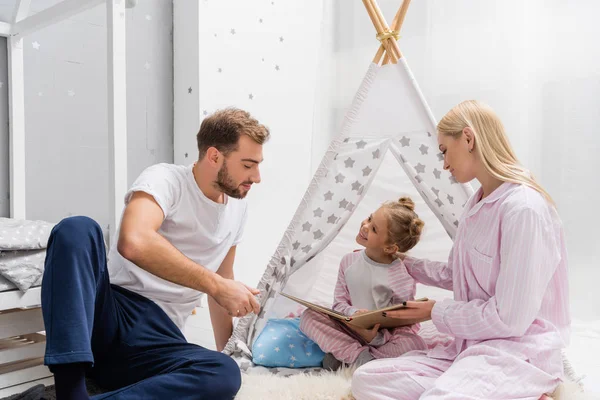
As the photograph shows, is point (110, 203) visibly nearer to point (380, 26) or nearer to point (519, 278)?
point (380, 26)

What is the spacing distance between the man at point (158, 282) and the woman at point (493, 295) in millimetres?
432

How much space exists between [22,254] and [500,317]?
1.31 m

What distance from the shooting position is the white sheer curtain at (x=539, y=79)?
2.24m

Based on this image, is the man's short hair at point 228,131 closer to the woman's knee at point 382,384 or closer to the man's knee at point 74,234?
the man's knee at point 74,234

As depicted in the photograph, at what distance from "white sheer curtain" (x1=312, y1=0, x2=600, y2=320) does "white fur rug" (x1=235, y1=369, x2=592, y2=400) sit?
40.0 inches

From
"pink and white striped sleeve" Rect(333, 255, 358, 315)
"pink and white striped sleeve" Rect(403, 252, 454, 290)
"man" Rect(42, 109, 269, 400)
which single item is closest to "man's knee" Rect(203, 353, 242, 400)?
"man" Rect(42, 109, 269, 400)

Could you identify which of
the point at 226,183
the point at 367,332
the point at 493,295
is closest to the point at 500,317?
the point at 493,295

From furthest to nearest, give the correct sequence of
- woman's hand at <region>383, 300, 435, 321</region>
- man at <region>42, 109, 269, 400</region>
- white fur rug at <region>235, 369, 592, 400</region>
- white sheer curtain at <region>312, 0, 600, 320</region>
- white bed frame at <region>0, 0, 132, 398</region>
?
white sheer curtain at <region>312, 0, 600, 320</region> < white bed frame at <region>0, 0, 132, 398</region> < woman's hand at <region>383, 300, 435, 321</region> < white fur rug at <region>235, 369, 592, 400</region> < man at <region>42, 109, 269, 400</region>

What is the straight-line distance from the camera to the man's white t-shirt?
4.85ft

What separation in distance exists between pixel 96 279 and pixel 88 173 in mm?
1365

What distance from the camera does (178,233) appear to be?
5.02 feet

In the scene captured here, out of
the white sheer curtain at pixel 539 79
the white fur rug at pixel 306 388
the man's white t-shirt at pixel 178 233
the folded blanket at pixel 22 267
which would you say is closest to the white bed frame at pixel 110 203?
the folded blanket at pixel 22 267

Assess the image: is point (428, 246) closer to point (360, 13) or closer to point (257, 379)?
point (257, 379)

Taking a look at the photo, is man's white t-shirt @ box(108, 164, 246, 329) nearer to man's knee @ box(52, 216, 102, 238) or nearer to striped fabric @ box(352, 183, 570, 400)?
man's knee @ box(52, 216, 102, 238)
